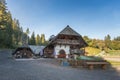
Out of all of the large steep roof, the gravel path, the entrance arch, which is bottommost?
the gravel path

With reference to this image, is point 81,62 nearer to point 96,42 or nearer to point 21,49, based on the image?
point 21,49

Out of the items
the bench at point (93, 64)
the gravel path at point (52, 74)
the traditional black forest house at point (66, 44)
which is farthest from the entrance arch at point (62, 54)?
the gravel path at point (52, 74)

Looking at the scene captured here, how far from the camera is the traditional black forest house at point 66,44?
128 feet

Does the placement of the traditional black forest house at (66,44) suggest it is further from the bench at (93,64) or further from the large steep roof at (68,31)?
the bench at (93,64)

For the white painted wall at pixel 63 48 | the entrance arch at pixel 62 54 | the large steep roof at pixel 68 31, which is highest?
the large steep roof at pixel 68 31

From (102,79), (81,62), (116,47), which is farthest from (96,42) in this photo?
(102,79)

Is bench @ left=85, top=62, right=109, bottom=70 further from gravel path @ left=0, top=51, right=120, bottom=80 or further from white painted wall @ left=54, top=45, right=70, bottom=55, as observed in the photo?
white painted wall @ left=54, top=45, right=70, bottom=55

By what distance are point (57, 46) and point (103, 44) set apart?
27.9 m

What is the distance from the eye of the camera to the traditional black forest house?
128 feet

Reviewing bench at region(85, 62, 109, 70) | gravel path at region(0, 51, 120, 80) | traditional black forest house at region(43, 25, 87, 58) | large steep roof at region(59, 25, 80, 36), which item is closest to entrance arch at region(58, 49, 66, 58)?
traditional black forest house at region(43, 25, 87, 58)

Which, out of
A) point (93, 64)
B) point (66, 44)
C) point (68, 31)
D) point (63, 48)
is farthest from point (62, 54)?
point (93, 64)

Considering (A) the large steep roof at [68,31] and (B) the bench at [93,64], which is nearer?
(B) the bench at [93,64]

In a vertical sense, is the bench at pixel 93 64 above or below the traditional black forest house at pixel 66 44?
below

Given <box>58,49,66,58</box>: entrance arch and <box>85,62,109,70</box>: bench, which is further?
<box>58,49,66,58</box>: entrance arch
